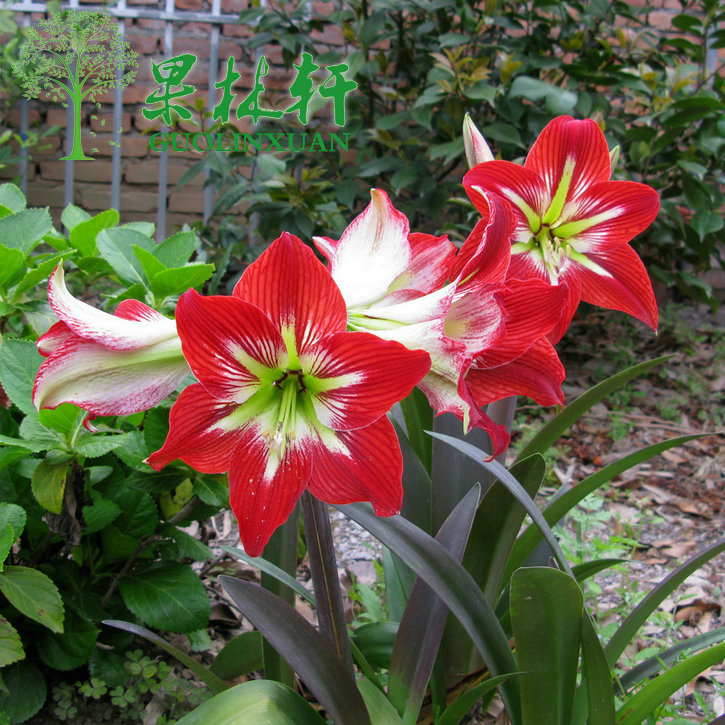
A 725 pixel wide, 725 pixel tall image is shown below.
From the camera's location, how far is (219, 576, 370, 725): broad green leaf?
71 centimetres

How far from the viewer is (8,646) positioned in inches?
33.0

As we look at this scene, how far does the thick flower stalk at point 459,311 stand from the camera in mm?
540

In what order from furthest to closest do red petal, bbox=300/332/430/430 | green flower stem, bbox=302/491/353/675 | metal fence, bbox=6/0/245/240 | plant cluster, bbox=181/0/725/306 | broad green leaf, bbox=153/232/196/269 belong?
metal fence, bbox=6/0/245/240
plant cluster, bbox=181/0/725/306
broad green leaf, bbox=153/232/196/269
green flower stem, bbox=302/491/353/675
red petal, bbox=300/332/430/430

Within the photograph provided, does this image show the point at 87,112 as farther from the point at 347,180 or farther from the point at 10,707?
the point at 10,707

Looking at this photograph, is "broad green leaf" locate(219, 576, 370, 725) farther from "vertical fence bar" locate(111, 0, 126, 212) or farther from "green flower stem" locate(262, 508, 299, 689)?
"vertical fence bar" locate(111, 0, 126, 212)

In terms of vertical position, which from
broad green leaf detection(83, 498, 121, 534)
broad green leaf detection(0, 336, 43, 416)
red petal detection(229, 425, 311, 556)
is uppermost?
red petal detection(229, 425, 311, 556)

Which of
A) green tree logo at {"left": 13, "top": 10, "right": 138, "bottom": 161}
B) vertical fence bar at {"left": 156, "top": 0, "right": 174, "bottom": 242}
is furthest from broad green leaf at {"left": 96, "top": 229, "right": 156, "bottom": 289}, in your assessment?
vertical fence bar at {"left": 156, "top": 0, "right": 174, "bottom": 242}

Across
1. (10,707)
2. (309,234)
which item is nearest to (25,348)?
(10,707)

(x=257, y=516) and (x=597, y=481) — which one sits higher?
(x=257, y=516)

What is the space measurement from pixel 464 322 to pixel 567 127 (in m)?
0.33

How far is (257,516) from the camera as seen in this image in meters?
0.54

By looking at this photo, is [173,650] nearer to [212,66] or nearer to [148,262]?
[148,262]

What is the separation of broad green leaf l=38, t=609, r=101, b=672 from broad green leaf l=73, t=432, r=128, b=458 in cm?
30

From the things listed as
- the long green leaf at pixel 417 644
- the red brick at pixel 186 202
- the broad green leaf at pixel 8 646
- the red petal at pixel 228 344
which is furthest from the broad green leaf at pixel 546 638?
the red brick at pixel 186 202
